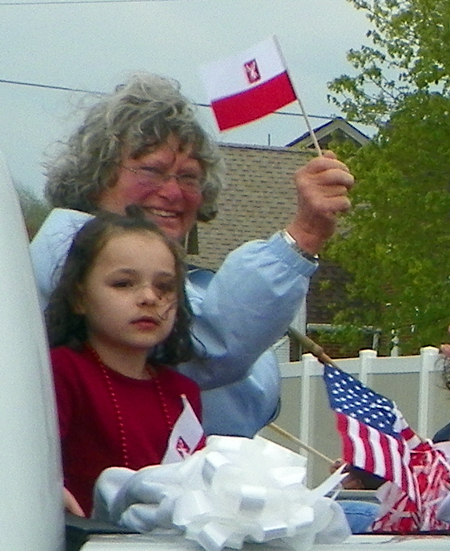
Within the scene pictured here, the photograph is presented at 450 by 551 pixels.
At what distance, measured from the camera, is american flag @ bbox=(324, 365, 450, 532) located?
2268mm

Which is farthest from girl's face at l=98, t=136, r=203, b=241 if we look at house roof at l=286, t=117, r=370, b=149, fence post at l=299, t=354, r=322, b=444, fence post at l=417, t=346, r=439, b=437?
house roof at l=286, t=117, r=370, b=149

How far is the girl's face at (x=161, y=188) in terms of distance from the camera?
130 inches

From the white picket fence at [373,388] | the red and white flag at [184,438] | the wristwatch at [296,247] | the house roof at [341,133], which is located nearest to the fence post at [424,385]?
the white picket fence at [373,388]

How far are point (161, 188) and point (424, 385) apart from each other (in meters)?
7.64

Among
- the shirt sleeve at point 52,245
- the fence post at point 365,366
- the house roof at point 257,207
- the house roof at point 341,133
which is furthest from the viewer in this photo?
the house roof at point 257,207

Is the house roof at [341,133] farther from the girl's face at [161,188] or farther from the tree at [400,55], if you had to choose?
the girl's face at [161,188]

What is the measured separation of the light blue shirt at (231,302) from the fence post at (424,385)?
716cm

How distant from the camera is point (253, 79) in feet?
11.4

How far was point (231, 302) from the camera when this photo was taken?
301cm

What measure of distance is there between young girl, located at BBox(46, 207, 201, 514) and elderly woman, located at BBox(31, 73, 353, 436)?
0.18 m

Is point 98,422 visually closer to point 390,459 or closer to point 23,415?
point 390,459

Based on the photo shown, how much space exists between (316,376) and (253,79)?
877cm

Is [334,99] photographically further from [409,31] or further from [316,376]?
[316,376]

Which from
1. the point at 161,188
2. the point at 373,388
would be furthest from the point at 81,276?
the point at 373,388
